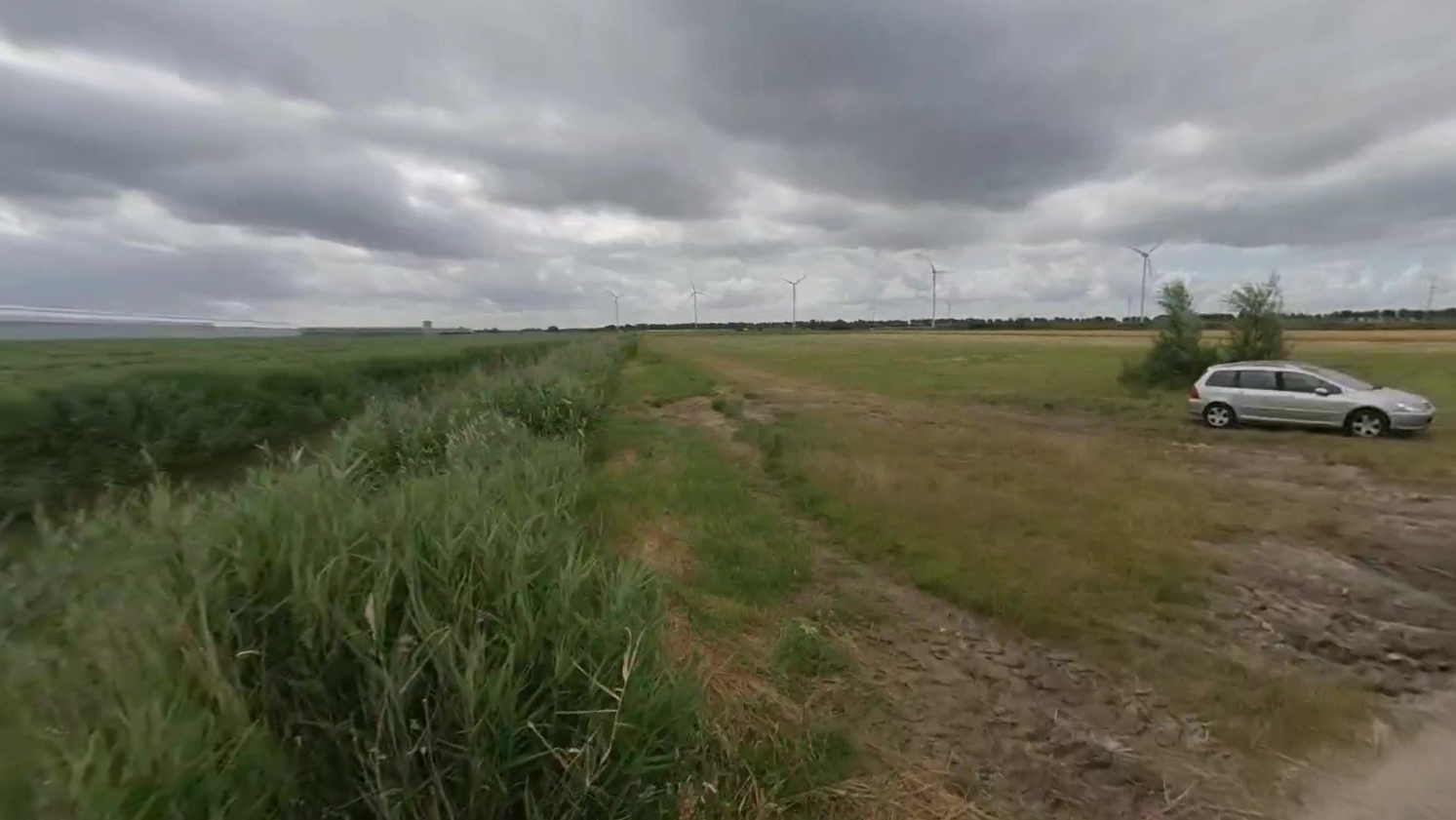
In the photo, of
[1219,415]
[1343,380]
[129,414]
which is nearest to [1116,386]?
[1219,415]

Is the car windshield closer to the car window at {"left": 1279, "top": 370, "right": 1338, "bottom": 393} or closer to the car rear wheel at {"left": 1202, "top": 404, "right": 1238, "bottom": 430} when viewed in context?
the car window at {"left": 1279, "top": 370, "right": 1338, "bottom": 393}

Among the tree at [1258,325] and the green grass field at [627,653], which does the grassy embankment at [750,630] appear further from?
the tree at [1258,325]

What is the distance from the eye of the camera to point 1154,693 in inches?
179

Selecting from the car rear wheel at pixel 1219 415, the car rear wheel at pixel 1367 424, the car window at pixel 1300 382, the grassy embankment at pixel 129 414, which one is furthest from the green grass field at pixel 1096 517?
the grassy embankment at pixel 129 414

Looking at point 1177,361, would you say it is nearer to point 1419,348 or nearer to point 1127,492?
point 1127,492

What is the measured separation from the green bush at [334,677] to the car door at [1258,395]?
18744mm

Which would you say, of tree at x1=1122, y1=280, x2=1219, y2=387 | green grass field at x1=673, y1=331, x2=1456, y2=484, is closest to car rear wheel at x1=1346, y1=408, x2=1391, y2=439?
green grass field at x1=673, y1=331, x2=1456, y2=484

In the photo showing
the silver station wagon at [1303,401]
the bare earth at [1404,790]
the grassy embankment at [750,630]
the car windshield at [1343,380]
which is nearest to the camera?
the bare earth at [1404,790]

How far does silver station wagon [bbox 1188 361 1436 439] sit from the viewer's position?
1416 centimetres

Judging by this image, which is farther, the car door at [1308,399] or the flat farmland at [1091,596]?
the car door at [1308,399]

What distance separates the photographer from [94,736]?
1.94 meters

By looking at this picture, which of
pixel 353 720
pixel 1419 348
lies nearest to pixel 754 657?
pixel 353 720

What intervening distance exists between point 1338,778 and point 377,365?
31.2 meters

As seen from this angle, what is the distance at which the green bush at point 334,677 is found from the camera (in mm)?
2102
